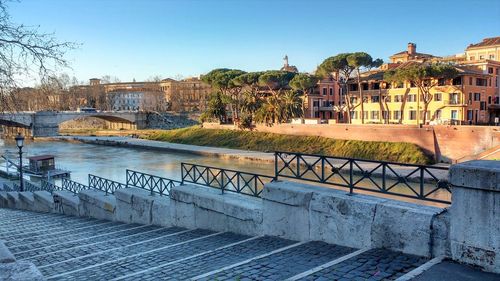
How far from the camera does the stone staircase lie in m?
4.78

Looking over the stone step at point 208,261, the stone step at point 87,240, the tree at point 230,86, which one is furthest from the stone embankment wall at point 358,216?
the tree at point 230,86

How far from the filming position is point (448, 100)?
135 feet

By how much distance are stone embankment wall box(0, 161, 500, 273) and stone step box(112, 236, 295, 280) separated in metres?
0.37

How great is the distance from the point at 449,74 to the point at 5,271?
40.8 meters

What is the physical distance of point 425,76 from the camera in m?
39.2

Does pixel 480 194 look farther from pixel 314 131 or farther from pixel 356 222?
pixel 314 131

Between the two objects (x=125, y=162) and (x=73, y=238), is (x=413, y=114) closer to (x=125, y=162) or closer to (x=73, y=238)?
(x=125, y=162)

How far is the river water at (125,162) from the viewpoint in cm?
3422

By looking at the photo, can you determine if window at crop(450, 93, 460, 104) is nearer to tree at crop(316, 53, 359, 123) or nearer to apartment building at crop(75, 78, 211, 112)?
tree at crop(316, 53, 359, 123)

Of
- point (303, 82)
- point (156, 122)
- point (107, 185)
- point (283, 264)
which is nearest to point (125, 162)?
point (303, 82)

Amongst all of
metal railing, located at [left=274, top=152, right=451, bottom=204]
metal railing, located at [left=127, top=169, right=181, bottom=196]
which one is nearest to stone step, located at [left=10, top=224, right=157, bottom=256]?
metal railing, located at [left=127, top=169, right=181, bottom=196]

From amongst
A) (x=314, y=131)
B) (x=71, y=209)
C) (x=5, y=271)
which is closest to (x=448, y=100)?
(x=314, y=131)

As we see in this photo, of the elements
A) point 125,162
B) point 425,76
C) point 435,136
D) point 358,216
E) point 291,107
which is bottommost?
point 125,162

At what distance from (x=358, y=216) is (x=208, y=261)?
2.08 metres
